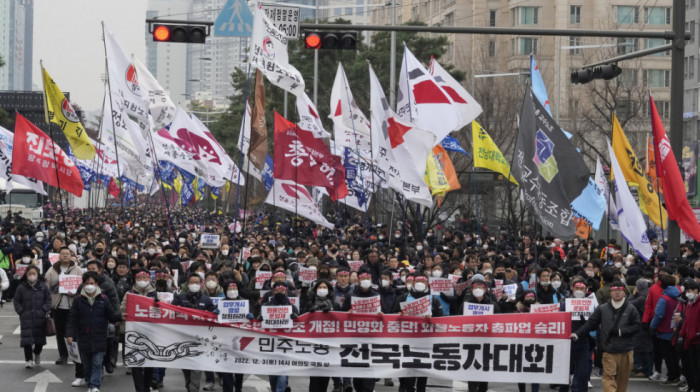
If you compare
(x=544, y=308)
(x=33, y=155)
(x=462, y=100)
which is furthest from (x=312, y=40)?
(x=33, y=155)

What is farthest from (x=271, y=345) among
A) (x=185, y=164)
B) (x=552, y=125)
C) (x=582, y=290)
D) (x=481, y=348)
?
(x=185, y=164)

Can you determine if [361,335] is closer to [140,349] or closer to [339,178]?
[140,349]

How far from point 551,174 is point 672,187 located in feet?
5.87

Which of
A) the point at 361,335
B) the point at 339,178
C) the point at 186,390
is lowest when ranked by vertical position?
the point at 186,390

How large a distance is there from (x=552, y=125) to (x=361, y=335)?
5.22 metres

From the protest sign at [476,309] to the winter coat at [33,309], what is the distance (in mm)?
5997

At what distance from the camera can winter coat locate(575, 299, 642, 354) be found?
13438mm

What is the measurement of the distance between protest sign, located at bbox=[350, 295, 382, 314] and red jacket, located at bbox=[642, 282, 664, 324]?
4.63m

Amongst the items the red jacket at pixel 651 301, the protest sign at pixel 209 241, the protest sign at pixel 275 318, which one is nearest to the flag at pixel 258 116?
the protest sign at pixel 275 318

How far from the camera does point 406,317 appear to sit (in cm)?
1322

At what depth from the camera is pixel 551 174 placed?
1656cm

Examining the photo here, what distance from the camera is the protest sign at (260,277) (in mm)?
17344

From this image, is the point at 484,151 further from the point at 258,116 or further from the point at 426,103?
the point at 258,116

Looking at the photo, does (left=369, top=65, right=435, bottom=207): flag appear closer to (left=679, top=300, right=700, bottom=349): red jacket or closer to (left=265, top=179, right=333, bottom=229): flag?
(left=679, top=300, right=700, bottom=349): red jacket
